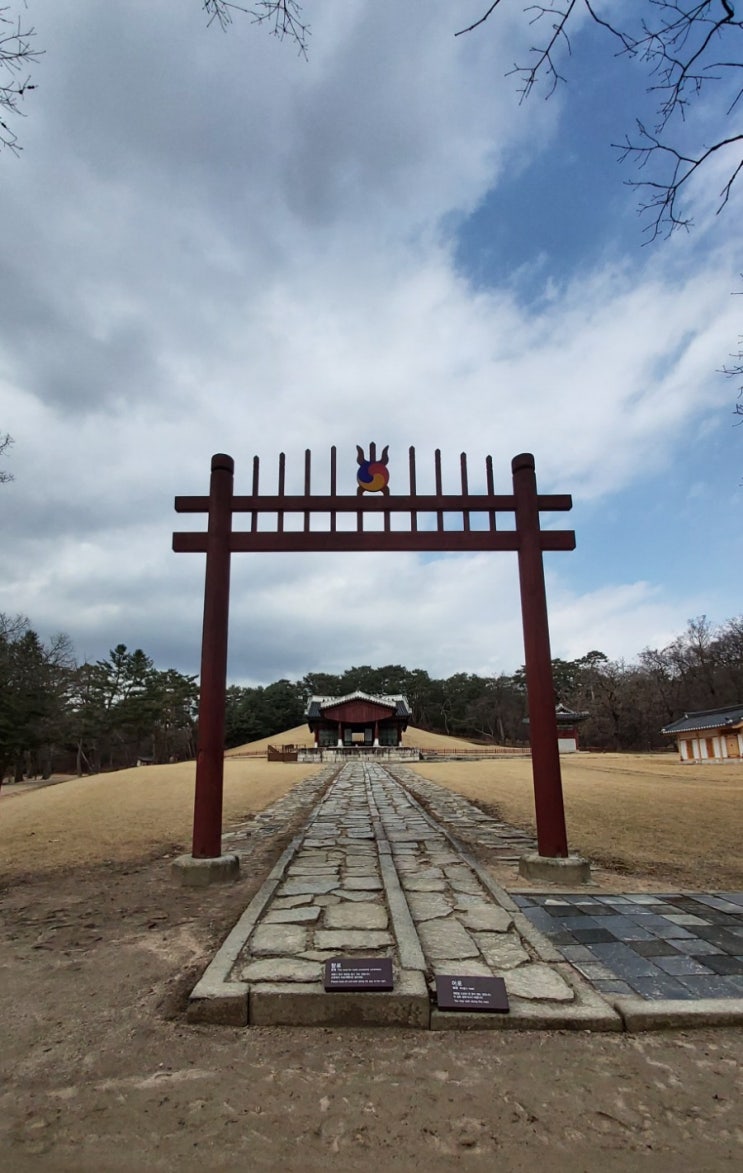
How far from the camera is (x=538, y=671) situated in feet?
20.4

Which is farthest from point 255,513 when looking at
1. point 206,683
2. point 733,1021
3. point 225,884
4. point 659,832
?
point 659,832

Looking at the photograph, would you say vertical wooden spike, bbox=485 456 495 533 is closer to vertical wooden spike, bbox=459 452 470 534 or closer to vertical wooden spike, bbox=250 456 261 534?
vertical wooden spike, bbox=459 452 470 534

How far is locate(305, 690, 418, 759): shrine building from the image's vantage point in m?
39.7

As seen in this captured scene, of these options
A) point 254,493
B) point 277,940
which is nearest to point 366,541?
point 254,493

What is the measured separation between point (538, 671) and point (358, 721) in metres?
34.5

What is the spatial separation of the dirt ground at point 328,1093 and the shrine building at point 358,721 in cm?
3579

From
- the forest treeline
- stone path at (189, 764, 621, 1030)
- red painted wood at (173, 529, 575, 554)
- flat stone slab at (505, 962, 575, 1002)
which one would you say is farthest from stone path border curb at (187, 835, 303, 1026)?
the forest treeline

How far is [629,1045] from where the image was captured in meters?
2.93

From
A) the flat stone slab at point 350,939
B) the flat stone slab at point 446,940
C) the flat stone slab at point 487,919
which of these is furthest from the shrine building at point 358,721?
the flat stone slab at point 350,939

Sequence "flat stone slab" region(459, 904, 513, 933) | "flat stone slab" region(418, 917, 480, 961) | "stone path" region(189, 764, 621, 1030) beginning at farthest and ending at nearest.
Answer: "flat stone slab" region(459, 904, 513, 933) → "flat stone slab" region(418, 917, 480, 961) → "stone path" region(189, 764, 621, 1030)

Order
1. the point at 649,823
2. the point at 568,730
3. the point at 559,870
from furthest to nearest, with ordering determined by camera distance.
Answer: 1. the point at 568,730
2. the point at 649,823
3. the point at 559,870

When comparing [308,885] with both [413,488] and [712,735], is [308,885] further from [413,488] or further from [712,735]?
[712,735]

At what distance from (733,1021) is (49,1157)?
10.5ft

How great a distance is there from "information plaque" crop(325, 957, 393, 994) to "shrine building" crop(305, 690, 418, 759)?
35.4 metres
